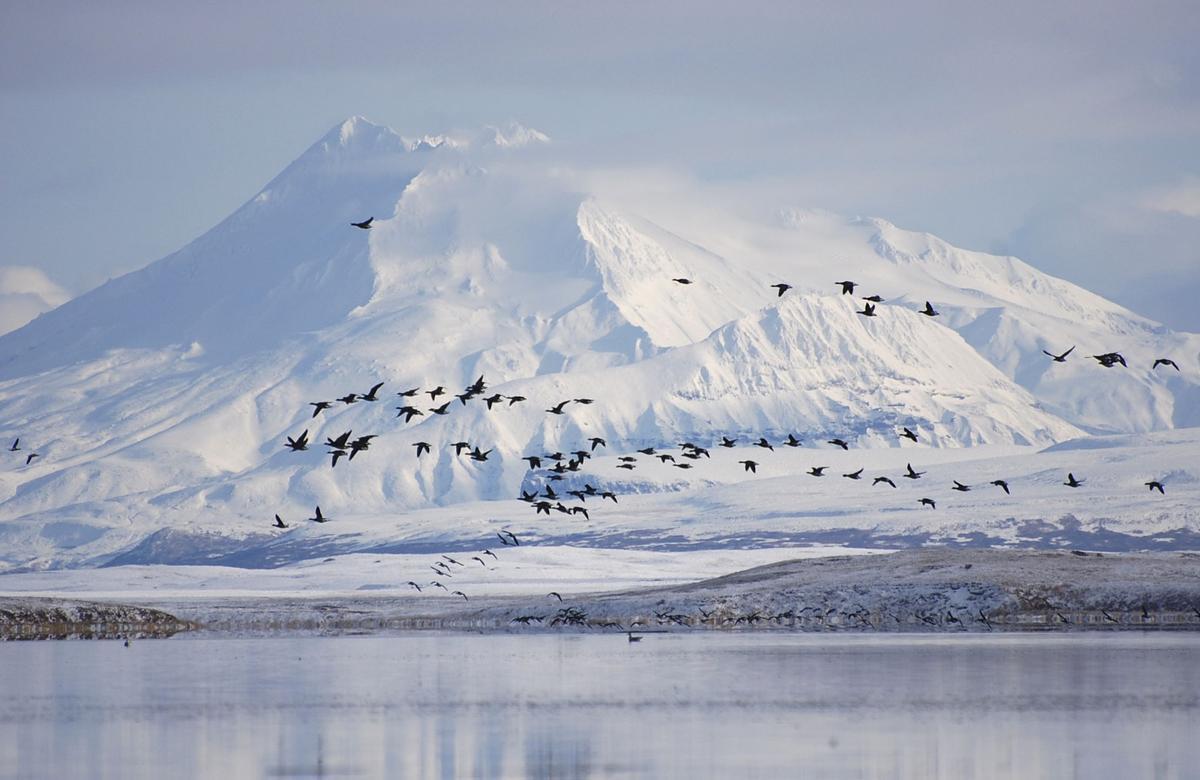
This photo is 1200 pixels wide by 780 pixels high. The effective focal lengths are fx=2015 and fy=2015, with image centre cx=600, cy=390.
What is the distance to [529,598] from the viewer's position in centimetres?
12150

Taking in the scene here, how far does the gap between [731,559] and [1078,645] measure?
129915mm

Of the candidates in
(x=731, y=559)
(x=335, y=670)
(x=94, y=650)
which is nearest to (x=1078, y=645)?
(x=335, y=670)

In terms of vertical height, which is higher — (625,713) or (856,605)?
(856,605)

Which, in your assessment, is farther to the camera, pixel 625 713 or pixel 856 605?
pixel 856 605

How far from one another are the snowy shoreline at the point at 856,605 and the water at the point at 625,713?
56.3 ft

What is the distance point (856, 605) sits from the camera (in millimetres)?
93562

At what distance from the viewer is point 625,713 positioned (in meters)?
48.6

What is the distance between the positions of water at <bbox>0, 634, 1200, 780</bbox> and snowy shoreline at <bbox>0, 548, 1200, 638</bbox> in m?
17.2

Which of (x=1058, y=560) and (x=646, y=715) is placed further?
(x=1058, y=560)

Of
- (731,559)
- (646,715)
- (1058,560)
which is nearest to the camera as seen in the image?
(646,715)

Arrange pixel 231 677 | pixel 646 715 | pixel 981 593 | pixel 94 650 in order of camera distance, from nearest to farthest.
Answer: pixel 646 715
pixel 231 677
pixel 94 650
pixel 981 593

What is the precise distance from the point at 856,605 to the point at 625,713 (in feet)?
152

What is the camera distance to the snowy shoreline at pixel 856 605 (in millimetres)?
89438

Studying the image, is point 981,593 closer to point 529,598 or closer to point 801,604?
point 801,604
